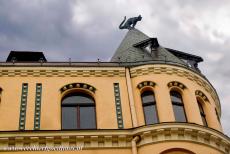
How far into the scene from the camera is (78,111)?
23.7m

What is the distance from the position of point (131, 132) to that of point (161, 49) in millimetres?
7676

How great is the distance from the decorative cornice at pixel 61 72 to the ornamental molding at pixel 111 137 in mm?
4291

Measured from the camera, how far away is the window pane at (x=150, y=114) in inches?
911

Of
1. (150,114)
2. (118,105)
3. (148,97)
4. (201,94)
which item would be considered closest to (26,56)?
(118,105)

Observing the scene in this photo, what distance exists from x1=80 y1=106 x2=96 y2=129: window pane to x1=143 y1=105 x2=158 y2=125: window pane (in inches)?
105

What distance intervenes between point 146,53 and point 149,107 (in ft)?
16.0

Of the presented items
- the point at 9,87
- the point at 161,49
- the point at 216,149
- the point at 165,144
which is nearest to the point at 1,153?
the point at 9,87

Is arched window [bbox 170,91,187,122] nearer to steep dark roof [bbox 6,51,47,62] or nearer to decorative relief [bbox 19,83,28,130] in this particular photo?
decorative relief [bbox 19,83,28,130]

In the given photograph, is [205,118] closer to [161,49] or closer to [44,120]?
[161,49]

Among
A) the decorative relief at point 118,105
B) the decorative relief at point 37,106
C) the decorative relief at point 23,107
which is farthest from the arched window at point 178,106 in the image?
the decorative relief at point 23,107

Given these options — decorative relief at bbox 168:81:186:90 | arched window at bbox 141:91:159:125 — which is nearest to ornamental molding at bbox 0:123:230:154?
arched window at bbox 141:91:159:125

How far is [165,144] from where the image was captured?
21297mm

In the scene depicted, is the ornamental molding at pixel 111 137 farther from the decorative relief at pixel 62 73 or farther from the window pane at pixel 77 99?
the decorative relief at pixel 62 73

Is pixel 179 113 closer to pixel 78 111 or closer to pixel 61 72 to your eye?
pixel 78 111
